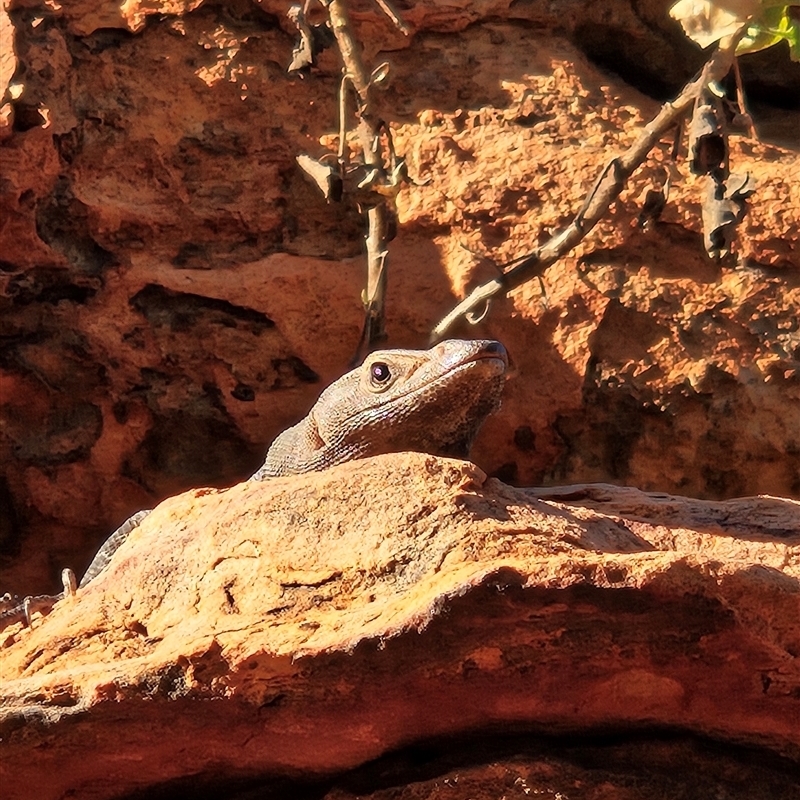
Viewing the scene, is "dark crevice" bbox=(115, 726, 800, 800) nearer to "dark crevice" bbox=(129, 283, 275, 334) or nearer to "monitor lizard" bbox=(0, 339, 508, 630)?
"monitor lizard" bbox=(0, 339, 508, 630)

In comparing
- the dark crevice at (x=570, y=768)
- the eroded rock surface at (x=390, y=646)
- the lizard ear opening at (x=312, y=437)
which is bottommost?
the dark crevice at (x=570, y=768)

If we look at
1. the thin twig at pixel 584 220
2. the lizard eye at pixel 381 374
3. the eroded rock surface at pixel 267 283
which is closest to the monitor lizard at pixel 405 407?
the lizard eye at pixel 381 374

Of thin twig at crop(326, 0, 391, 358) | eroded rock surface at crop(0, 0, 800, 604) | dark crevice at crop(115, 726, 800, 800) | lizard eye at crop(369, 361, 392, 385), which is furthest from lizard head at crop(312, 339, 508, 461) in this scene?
dark crevice at crop(115, 726, 800, 800)

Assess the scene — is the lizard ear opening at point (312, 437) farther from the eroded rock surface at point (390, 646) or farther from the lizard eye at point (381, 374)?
the eroded rock surface at point (390, 646)

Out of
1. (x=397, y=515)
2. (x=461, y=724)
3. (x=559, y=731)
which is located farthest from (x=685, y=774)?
(x=397, y=515)

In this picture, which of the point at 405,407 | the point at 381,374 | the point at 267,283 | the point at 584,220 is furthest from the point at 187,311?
the point at 584,220

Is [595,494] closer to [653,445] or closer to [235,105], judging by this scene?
[653,445]
